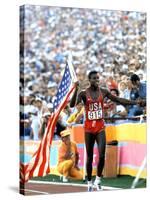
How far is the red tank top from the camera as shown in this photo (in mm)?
6504

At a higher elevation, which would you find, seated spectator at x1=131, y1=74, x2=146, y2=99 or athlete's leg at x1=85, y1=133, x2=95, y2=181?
seated spectator at x1=131, y1=74, x2=146, y2=99

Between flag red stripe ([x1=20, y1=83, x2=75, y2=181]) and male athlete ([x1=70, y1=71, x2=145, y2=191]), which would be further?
male athlete ([x1=70, y1=71, x2=145, y2=191])

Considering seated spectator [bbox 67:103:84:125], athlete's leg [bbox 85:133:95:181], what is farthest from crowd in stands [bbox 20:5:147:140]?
athlete's leg [bbox 85:133:95:181]

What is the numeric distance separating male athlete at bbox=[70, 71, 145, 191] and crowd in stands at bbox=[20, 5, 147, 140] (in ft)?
0.19

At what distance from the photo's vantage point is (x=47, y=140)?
6.35m

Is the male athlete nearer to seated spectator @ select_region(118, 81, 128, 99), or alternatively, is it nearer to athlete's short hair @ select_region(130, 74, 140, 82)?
seated spectator @ select_region(118, 81, 128, 99)

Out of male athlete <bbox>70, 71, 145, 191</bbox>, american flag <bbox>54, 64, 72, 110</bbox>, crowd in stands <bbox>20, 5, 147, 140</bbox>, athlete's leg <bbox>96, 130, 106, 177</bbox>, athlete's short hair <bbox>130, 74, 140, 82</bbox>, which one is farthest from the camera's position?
athlete's short hair <bbox>130, 74, 140, 82</bbox>

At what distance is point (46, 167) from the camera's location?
636cm

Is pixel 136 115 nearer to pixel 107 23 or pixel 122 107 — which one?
pixel 122 107

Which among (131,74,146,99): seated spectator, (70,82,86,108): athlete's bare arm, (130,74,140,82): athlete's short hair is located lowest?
(70,82,86,108): athlete's bare arm

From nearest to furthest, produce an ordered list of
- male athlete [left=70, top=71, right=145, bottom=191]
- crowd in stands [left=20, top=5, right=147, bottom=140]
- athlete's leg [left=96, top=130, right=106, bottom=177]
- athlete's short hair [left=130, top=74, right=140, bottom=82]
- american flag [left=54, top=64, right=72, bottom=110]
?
crowd in stands [left=20, top=5, right=147, bottom=140] < american flag [left=54, top=64, right=72, bottom=110] < male athlete [left=70, top=71, right=145, bottom=191] < athlete's leg [left=96, top=130, right=106, bottom=177] < athlete's short hair [left=130, top=74, right=140, bottom=82]

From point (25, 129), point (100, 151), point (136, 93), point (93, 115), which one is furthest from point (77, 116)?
point (136, 93)

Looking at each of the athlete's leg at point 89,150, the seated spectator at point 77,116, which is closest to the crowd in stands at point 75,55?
the seated spectator at point 77,116

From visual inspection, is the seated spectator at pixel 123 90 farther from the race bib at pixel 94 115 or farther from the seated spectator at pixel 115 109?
the race bib at pixel 94 115
